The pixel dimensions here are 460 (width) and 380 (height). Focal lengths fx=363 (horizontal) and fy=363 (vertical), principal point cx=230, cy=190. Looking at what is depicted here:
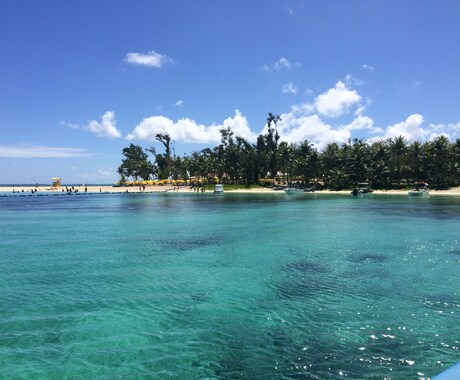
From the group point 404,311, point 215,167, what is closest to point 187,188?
point 215,167

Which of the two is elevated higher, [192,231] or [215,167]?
[215,167]

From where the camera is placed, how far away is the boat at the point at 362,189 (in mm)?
102150

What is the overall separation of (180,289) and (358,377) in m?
10.0

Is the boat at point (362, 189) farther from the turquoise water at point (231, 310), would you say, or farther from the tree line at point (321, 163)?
the turquoise water at point (231, 310)

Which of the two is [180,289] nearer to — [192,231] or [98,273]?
[98,273]

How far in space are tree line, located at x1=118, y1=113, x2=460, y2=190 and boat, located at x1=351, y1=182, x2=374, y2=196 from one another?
4.19 metres

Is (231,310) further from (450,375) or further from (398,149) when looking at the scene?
(398,149)

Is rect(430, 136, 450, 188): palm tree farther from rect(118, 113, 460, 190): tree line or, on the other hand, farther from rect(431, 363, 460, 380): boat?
rect(431, 363, 460, 380): boat

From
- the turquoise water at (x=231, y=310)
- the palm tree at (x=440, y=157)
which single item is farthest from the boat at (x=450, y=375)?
the palm tree at (x=440, y=157)

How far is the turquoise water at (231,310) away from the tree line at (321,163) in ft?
291

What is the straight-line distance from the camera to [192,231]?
127ft

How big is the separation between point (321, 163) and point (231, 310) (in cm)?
11129

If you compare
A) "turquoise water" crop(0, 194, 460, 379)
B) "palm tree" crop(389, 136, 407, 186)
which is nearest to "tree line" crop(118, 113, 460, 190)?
"palm tree" crop(389, 136, 407, 186)

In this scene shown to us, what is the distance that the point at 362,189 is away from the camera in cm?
10475
